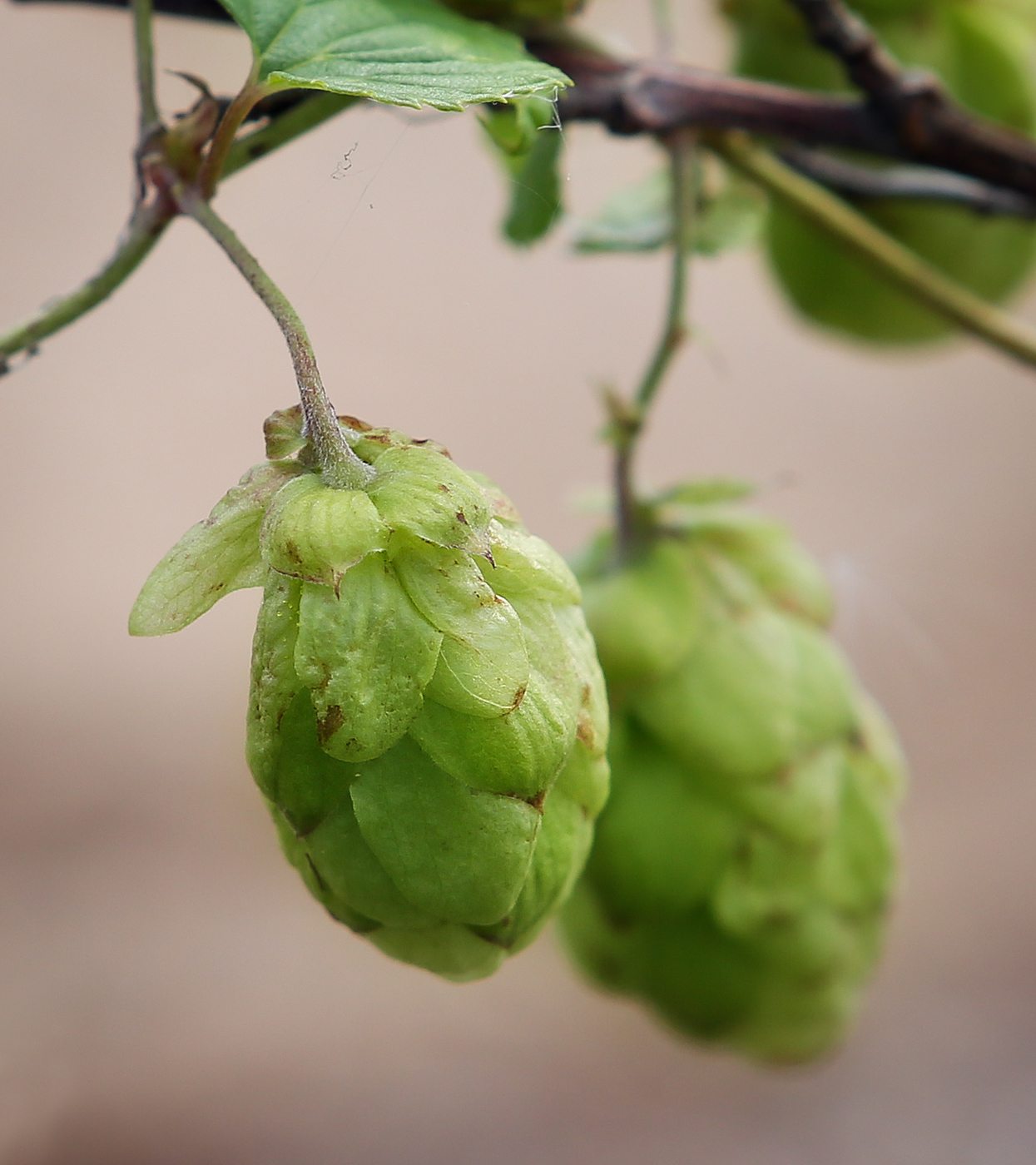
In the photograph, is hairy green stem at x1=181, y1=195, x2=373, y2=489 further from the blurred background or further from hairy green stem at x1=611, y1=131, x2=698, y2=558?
the blurred background

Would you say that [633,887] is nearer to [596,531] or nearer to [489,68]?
[596,531]

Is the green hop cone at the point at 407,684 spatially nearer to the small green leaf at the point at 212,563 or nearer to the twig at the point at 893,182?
the small green leaf at the point at 212,563

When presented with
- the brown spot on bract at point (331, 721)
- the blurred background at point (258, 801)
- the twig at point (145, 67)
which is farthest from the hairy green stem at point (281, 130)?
the blurred background at point (258, 801)

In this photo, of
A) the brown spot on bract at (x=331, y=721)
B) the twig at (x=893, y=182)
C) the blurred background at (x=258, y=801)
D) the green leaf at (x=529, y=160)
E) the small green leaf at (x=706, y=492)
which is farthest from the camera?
the blurred background at (x=258, y=801)

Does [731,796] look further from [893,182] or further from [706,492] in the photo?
[893,182]

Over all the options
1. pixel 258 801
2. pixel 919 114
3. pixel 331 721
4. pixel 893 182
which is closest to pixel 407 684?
pixel 331 721

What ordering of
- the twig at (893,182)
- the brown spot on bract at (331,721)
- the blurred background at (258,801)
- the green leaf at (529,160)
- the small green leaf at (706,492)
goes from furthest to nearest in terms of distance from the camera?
the blurred background at (258,801), the twig at (893,182), the small green leaf at (706,492), the green leaf at (529,160), the brown spot on bract at (331,721)
